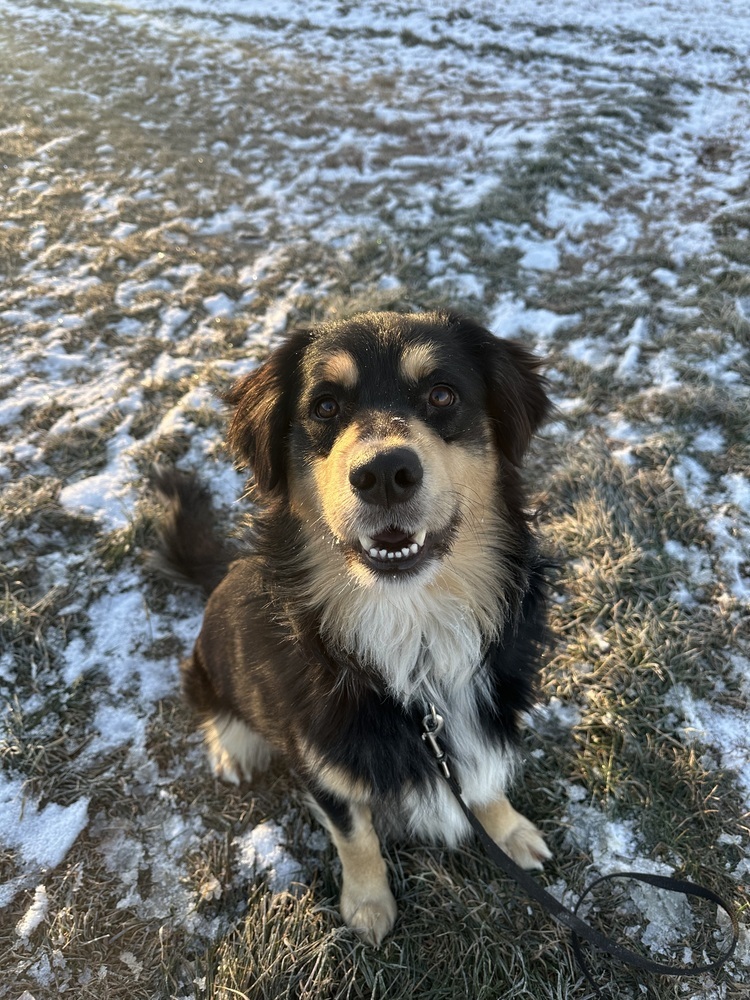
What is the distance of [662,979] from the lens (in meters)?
2.08

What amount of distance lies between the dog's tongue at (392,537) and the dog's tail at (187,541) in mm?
1475

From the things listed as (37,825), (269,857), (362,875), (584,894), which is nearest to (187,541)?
(37,825)

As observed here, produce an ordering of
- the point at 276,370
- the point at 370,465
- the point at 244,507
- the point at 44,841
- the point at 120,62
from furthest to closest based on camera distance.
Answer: the point at 120,62 → the point at 244,507 → the point at 44,841 → the point at 276,370 → the point at 370,465

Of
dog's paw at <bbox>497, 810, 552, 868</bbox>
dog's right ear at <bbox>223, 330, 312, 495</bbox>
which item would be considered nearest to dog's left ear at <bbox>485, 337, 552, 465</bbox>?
dog's right ear at <bbox>223, 330, 312, 495</bbox>

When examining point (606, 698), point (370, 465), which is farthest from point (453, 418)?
point (606, 698)

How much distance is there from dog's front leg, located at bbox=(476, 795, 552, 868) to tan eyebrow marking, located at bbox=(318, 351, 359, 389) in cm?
175

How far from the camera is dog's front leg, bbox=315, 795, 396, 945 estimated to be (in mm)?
2170

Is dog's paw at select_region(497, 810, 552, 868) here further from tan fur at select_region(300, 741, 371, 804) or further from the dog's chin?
the dog's chin

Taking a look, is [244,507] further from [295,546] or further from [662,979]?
[662,979]

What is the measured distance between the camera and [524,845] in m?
2.43

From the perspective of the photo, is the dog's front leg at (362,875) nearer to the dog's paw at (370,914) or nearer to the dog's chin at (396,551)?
the dog's paw at (370,914)

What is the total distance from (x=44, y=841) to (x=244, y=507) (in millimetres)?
2018

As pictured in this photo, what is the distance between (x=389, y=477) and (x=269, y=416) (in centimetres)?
77

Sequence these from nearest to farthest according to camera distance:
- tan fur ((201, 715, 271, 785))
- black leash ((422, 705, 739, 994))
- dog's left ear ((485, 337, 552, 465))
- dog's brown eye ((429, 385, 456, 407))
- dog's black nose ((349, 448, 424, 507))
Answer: dog's black nose ((349, 448, 424, 507)), black leash ((422, 705, 739, 994)), dog's brown eye ((429, 385, 456, 407)), dog's left ear ((485, 337, 552, 465)), tan fur ((201, 715, 271, 785))
